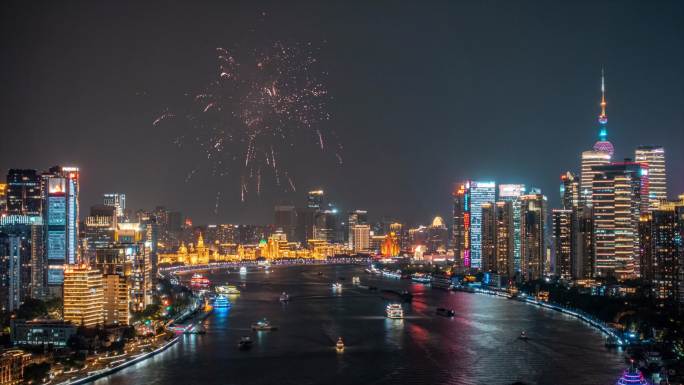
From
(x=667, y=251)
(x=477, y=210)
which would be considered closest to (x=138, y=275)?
(x=667, y=251)

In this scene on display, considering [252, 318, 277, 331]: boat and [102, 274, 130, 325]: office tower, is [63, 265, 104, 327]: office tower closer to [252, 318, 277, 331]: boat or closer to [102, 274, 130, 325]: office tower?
[102, 274, 130, 325]: office tower

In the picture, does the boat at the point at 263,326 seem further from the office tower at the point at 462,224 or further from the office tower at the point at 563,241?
the office tower at the point at 462,224

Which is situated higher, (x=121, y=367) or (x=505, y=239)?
(x=505, y=239)

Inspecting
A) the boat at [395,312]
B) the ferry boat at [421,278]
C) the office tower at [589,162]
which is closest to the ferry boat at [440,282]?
the ferry boat at [421,278]

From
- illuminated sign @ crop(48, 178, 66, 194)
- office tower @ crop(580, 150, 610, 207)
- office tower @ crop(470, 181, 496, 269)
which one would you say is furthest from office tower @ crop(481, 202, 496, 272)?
illuminated sign @ crop(48, 178, 66, 194)

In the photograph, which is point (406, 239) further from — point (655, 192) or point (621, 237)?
point (621, 237)

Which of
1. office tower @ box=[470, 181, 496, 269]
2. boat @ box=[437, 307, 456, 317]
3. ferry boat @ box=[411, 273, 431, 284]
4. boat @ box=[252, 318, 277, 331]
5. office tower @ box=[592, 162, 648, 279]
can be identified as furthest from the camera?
office tower @ box=[470, 181, 496, 269]

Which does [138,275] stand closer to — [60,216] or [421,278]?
[60,216]
